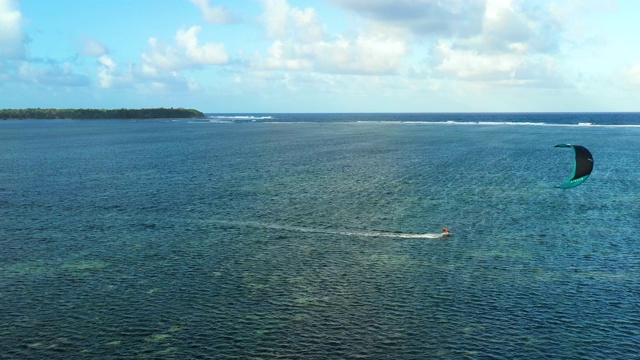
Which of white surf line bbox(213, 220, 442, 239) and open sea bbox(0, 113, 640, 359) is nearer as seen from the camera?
open sea bbox(0, 113, 640, 359)

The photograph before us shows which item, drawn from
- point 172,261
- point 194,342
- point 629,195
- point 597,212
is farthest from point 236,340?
point 629,195

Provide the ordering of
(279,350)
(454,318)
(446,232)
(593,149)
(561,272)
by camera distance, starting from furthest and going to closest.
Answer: (593,149) < (446,232) < (561,272) < (454,318) < (279,350)

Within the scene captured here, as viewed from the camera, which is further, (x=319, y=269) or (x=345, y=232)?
(x=345, y=232)

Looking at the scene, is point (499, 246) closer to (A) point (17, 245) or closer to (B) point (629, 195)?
(B) point (629, 195)

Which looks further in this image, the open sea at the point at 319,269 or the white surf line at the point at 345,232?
the white surf line at the point at 345,232

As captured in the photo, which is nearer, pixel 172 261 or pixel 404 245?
pixel 172 261

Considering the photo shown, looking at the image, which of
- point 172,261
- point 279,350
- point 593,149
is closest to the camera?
point 279,350

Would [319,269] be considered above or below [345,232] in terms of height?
below

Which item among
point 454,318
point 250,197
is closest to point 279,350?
point 454,318
